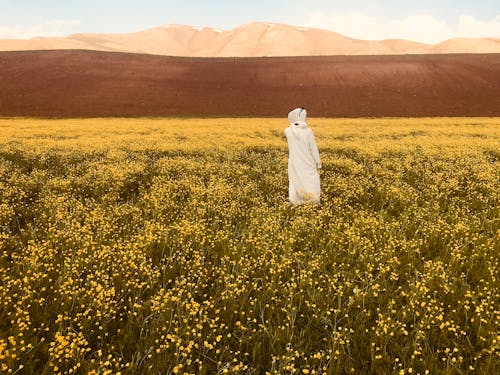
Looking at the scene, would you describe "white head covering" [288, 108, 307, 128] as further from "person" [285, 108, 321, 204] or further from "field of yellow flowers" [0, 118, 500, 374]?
"field of yellow flowers" [0, 118, 500, 374]

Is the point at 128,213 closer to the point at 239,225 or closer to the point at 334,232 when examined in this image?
the point at 239,225

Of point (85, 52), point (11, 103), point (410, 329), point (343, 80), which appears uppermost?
point (85, 52)

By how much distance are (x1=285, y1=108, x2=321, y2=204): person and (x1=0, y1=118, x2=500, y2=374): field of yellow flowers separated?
501mm

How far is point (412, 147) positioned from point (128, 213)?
1342cm

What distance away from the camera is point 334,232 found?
6.04 meters

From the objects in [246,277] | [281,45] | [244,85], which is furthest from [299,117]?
[281,45]

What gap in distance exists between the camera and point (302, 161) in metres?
Result: 8.38

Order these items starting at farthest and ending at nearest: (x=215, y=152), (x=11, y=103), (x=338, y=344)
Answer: (x=11, y=103)
(x=215, y=152)
(x=338, y=344)

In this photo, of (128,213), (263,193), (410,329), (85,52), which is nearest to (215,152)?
(263,193)

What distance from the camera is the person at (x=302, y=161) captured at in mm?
8219

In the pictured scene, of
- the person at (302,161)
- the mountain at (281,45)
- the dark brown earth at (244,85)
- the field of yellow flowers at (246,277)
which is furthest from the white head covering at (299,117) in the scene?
the mountain at (281,45)

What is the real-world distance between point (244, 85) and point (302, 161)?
1781 inches

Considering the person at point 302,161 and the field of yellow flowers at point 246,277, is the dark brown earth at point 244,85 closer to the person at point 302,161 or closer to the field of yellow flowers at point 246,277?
the field of yellow flowers at point 246,277

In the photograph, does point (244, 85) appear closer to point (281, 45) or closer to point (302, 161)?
point (302, 161)
